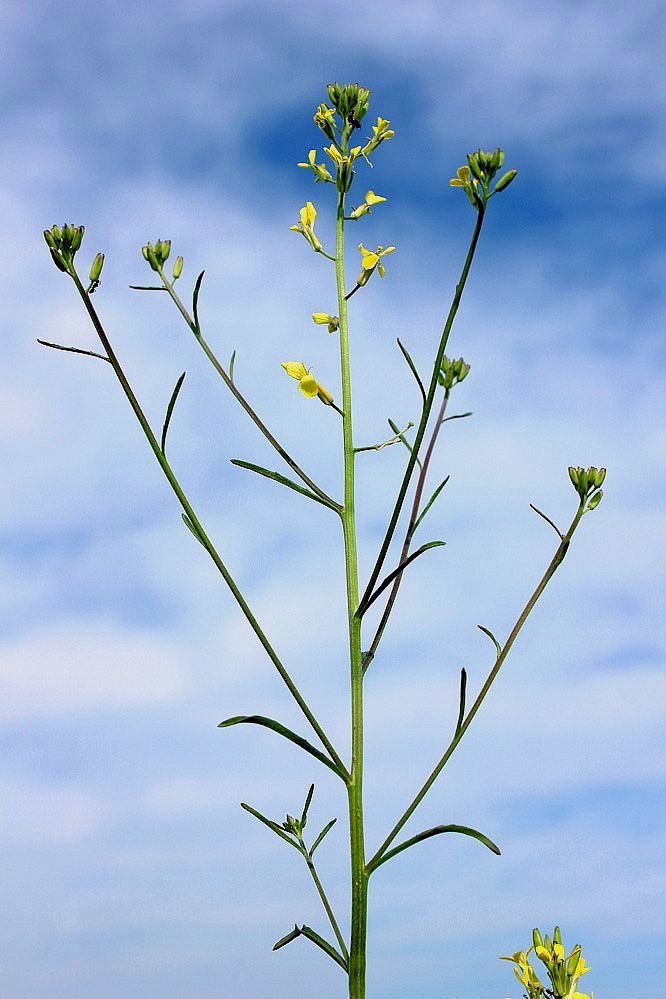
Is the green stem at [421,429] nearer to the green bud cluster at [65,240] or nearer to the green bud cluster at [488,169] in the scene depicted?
the green bud cluster at [488,169]

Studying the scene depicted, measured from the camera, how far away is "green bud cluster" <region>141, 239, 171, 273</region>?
2.73 m

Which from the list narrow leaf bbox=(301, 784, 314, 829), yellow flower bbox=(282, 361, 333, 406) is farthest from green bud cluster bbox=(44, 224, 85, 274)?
narrow leaf bbox=(301, 784, 314, 829)

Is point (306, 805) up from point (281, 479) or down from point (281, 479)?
down

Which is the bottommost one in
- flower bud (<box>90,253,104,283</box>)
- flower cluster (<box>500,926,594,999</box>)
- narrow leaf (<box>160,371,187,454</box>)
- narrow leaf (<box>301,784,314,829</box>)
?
flower cluster (<box>500,926,594,999</box>)

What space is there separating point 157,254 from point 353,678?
1.23 m

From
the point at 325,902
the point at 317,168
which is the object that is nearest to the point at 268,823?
the point at 325,902

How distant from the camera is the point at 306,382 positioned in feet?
Answer: 8.85

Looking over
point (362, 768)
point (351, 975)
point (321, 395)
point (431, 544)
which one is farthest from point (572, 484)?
point (351, 975)

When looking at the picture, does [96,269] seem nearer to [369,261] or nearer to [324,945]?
[369,261]

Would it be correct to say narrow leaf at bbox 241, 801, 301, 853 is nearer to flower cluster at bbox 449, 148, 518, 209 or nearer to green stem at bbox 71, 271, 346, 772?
green stem at bbox 71, 271, 346, 772

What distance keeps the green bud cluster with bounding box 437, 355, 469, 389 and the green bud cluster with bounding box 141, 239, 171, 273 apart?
2.60ft

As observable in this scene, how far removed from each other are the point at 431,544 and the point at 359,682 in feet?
1.27

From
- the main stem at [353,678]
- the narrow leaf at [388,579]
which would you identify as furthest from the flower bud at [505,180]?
the narrow leaf at [388,579]

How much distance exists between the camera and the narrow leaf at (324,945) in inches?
94.8
